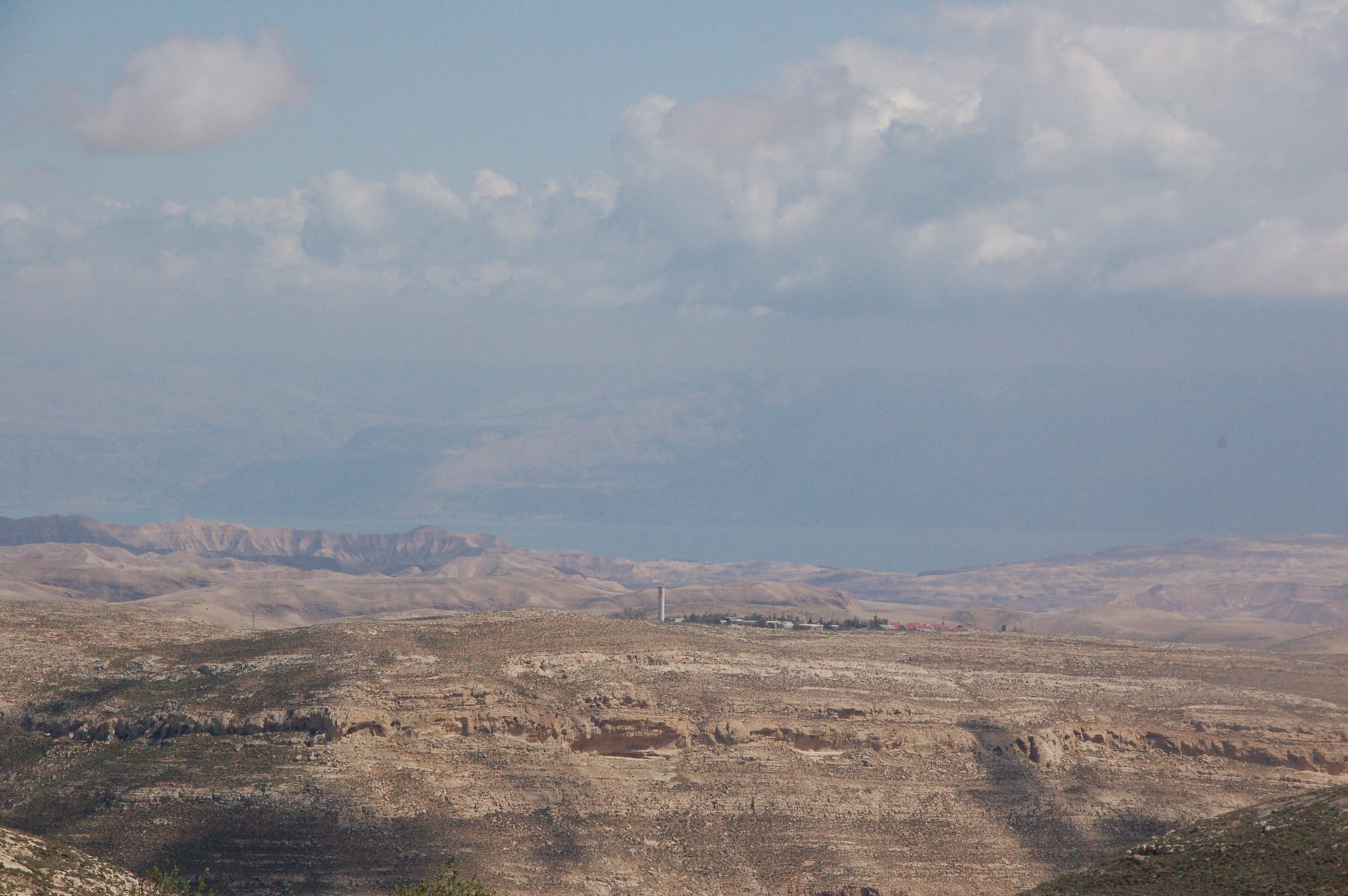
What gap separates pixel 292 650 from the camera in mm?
55906

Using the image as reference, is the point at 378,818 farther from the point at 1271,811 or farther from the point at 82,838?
the point at 1271,811

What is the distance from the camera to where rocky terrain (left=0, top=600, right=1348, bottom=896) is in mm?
45875

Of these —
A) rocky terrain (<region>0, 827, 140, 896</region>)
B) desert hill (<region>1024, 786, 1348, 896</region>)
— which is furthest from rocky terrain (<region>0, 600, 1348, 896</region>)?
desert hill (<region>1024, 786, 1348, 896</region>)

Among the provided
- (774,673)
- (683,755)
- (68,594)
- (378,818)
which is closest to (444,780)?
(378,818)

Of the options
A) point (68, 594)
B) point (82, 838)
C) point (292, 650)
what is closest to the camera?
point (82, 838)

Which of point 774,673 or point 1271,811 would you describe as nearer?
point 1271,811

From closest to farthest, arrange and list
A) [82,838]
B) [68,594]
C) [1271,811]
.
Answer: [1271,811] < [82,838] < [68,594]

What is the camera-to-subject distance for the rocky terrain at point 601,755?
45.9 metres

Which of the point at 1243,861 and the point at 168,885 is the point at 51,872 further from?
the point at 1243,861

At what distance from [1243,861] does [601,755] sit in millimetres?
28618

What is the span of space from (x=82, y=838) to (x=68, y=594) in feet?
397

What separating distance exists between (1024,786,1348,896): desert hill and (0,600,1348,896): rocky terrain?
19.0m

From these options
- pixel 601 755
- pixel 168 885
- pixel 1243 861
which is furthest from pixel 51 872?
pixel 601 755

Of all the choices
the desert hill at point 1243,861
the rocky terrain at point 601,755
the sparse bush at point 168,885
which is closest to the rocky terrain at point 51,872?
the sparse bush at point 168,885
